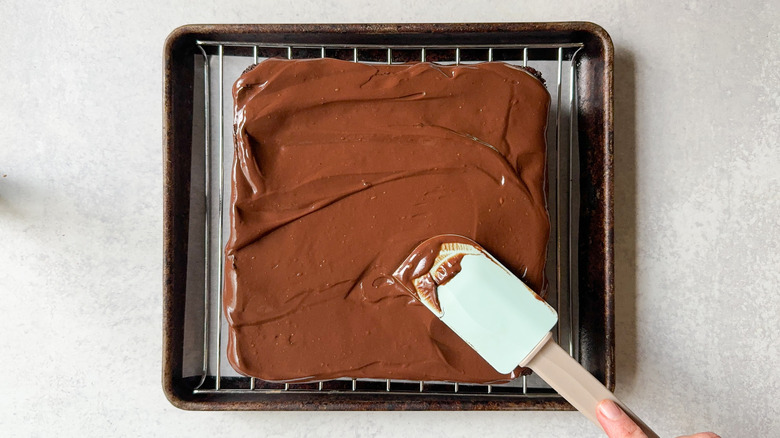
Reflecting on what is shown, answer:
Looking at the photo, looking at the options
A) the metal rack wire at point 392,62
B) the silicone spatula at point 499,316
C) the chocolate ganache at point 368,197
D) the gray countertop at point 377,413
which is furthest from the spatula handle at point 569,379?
the gray countertop at point 377,413

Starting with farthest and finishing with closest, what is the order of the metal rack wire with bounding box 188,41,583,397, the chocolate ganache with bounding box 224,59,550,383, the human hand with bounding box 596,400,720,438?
the metal rack wire with bounding box 188,41,583,397, the chocolate ganache with bounding box 224,59,550,383, the human hand with bounding box 596,400,720,438

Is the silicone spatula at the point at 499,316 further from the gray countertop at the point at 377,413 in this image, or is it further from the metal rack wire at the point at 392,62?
the gray countertop at the point at 377,413

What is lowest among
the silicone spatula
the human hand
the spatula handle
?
the human hand

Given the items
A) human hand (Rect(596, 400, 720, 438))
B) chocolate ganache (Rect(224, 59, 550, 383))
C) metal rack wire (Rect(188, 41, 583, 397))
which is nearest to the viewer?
human hand (Rect(596, 400, 720, 438))

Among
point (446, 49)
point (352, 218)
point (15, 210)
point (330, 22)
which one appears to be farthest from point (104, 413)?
point (446, 49)

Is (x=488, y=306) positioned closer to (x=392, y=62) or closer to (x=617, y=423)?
(x=617, y=423)

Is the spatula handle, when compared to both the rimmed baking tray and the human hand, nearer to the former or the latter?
the human hand

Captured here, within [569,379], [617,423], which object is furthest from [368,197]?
[617,423]

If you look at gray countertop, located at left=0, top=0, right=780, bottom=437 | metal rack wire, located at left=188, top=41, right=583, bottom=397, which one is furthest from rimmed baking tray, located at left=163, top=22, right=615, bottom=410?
gray countertop, located at left=0, top=0, right=780, bottom=437
